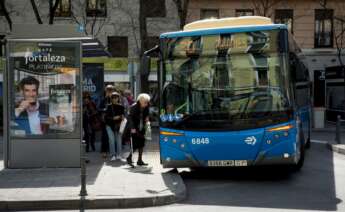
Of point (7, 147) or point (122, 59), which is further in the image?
point (122, 59)

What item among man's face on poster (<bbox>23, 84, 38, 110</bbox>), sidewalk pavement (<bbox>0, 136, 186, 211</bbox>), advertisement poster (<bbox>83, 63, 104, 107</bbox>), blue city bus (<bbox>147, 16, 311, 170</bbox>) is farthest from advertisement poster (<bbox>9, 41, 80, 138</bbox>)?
advertisement poster (<bbox>83, 63, 104, 107</bbox>)

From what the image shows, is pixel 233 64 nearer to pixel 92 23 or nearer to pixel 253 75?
pixel 253 75

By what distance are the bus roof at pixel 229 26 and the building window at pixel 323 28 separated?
2304cm

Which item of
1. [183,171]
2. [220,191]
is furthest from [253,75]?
[183,171]

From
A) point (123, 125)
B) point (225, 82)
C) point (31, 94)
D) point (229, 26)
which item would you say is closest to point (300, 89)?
A: point (229, 26)

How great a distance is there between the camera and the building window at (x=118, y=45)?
1266 inches

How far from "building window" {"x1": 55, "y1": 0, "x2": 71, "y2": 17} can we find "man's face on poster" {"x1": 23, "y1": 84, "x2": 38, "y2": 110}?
2123cm

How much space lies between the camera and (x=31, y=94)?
37.8 feet

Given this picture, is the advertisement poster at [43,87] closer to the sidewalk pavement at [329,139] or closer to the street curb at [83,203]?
the street curb at [83,203]

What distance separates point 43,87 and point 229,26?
158 inches

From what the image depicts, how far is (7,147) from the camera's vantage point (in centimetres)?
1161

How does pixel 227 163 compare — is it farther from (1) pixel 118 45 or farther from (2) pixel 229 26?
(1) pixel 118 45

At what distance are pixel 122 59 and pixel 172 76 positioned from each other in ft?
69.7

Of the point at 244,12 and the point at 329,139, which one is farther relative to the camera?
the point at 244,12
